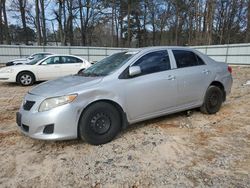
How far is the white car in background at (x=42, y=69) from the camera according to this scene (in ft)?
30.2

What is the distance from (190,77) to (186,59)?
0.42 m

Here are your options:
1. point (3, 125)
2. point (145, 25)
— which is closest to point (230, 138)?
point (3, 125)

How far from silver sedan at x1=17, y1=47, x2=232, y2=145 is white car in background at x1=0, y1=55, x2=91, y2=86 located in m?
5.40

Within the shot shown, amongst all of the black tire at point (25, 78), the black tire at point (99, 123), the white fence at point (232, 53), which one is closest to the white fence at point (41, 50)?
the white fence at point (232, 53)

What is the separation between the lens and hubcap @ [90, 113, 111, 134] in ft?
11.4

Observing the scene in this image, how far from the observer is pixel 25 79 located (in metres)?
9.39

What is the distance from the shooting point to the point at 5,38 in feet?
100

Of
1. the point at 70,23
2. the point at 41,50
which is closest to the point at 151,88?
the point at 41,50

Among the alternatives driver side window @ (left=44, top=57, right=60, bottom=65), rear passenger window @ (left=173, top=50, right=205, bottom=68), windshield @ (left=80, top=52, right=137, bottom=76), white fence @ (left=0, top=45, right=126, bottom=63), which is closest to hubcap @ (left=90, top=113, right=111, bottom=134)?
windshield @ (left=80, top=52, right=137, bottom=76)

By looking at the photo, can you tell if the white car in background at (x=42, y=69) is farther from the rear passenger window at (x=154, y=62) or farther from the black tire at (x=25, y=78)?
the rear passenger window at (x=154, y=62)

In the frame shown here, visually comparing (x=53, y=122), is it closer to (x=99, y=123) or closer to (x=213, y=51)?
(x=99, y=123)

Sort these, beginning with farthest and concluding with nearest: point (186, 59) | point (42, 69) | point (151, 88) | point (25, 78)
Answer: point (42, 69), point (25, 78), point (186, 59), point (151, 88)

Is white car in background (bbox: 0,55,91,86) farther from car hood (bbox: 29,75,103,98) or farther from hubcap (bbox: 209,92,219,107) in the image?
hubcap (bbox: 209,92,219,107)

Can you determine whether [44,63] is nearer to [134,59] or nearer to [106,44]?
[134,59]
